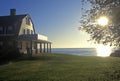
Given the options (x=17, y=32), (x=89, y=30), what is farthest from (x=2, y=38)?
(x=89, y=30)

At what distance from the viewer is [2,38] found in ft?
174

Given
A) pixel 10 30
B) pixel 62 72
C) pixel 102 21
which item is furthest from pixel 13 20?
pixel 102 21

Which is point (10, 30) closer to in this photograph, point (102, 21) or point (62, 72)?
point (62, 72)

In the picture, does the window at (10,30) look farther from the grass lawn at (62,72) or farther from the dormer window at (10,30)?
the grass lawn at (62,72)

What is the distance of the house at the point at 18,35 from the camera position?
50906mm

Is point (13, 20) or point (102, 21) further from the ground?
point (13, 20)

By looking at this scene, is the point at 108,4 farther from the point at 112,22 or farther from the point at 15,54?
the point at 15,54

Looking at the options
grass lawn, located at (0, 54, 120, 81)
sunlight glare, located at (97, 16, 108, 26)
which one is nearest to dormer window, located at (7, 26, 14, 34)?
grass lawn, located at (0, 54, 120, 81)

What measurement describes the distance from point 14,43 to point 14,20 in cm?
652

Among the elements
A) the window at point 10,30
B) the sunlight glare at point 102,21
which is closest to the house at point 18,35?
the window at point 10,30

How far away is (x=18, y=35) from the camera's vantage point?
170 ft

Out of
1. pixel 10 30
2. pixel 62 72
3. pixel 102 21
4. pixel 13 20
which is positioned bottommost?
pixel 62 72

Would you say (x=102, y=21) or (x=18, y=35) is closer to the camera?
(x=102, y=21)

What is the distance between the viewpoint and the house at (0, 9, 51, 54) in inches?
2004
